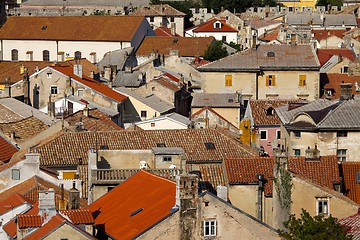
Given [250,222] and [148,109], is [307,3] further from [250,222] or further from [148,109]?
[250,222]

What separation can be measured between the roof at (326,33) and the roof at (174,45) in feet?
40.1

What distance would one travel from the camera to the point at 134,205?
3972 centimetres

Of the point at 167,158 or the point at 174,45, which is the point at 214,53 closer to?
the point at 174,45

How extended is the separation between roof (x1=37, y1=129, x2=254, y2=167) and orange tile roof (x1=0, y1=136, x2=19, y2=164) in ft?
6.71

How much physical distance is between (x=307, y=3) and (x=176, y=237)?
156274 mm

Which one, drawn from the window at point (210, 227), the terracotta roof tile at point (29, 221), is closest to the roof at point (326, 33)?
the terracotta roof tile at point (29, 221)

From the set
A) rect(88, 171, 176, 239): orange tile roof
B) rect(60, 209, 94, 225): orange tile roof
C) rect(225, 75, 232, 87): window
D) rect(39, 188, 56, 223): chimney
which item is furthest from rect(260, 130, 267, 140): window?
rect(39, 188, 56, 223): chimney

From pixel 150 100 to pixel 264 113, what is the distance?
11703 mm

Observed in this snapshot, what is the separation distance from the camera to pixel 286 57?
8419cm

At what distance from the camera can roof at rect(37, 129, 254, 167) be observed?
171 feet

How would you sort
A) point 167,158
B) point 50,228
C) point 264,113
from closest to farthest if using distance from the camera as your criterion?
point 50,228, point 167,158, point 264,113

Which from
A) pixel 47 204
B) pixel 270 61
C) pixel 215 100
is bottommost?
pixel 215 100

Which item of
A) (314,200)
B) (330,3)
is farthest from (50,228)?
(330,3)

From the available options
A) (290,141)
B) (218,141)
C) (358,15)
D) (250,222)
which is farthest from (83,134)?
(358,15)
